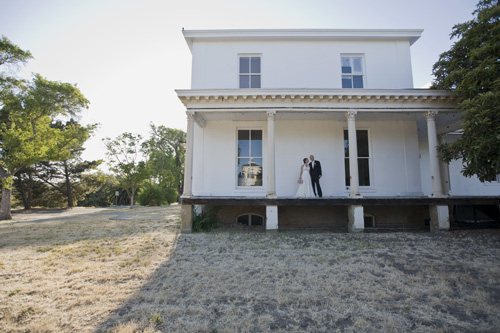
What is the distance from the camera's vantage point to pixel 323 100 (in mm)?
9172

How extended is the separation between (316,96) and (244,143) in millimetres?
3385

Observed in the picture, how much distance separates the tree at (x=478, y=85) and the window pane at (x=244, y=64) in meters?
6.93

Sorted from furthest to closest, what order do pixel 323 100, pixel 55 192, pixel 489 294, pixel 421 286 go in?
pixel 55 192
pixel 323 100
pixel 421 286
pixel 489 294

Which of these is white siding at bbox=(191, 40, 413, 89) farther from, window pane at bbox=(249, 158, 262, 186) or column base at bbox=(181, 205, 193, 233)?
column base at bbox=(181, 205, 193, 233)

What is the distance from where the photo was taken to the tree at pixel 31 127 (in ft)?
47.4

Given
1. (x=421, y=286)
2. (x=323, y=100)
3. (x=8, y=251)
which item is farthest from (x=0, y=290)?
(x=323, y=100)

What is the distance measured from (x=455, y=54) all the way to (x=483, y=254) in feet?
20.7

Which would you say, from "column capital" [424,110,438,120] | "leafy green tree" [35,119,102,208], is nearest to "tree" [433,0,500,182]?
"column capital" [424,110,438,120]

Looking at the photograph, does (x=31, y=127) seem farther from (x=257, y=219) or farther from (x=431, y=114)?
(x=431, y=114)

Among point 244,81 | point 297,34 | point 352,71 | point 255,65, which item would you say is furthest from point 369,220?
point 297,34

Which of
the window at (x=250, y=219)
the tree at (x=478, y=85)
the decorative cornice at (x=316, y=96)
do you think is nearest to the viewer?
the tree at (x=478, y=85)

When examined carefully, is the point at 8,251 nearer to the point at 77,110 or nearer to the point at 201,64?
the point at 201,64

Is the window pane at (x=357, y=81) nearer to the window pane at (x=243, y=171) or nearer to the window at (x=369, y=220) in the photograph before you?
the window at (x=369, y=220)

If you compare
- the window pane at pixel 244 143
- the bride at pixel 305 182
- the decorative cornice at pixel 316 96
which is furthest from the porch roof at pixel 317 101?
the bride at pixel 305 182
